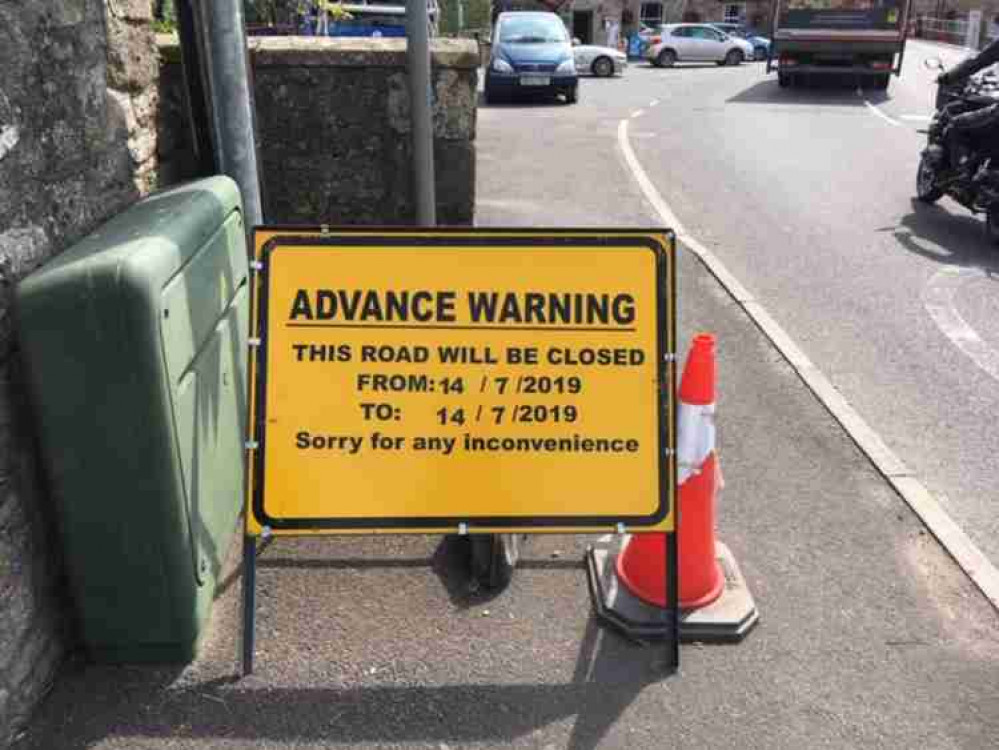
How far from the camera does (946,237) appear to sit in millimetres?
8773

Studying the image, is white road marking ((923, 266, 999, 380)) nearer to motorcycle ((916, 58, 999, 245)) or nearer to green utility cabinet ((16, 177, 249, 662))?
motorcycle ((916, 58, 999, 245))

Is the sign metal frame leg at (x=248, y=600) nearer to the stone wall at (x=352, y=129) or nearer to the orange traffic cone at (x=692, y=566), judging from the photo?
the orange traffic cone at (x=692, y=566)

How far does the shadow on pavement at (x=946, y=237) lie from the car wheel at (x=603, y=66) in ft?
64.0

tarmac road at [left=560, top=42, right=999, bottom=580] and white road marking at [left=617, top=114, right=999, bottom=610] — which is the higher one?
white road marking at [left=617, top=114, right=999, bottom=610]

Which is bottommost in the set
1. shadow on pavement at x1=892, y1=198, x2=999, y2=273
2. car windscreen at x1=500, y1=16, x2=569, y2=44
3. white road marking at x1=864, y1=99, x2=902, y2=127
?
white road marking at x1=864, y1=99, x2=902, y2=127

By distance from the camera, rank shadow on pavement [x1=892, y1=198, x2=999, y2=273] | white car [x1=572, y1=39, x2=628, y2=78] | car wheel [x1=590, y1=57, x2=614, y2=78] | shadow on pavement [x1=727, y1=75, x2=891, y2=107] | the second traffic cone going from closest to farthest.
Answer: the second traffic cone, shadow on pavement [x1=892, y1=198, x2=999, y2=273], shadow on pavement [x1=727, y1=75, x2=891, y2=107], white car [x1=572, y1=39, x2=628, y2=78], car wheel [x1=590, y1=57, x2=614, y2=78]

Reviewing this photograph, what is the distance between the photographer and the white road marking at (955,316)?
19.4 feet

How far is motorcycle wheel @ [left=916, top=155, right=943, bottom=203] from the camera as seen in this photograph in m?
9.48

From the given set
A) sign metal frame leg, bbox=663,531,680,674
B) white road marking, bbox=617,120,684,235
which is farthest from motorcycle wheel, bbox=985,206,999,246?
sign metal frame leg, bbox=663,531,680,674

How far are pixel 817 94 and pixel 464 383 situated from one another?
20845mm

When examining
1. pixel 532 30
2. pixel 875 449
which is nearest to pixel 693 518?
pixel 875 449

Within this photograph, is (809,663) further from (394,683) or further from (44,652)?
(44,652)

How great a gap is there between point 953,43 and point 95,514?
57.4 metres

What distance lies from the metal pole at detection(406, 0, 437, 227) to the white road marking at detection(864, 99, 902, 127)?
1410cm
